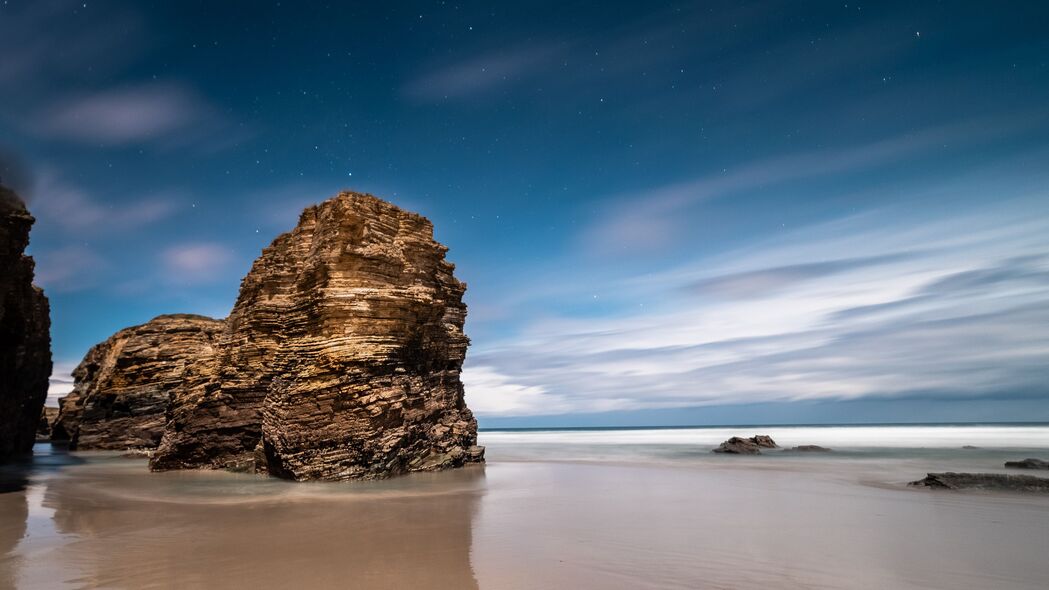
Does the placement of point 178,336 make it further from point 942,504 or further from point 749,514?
point 942,504

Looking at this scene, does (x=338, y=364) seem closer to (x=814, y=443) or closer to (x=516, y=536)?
(x=516, y=536)

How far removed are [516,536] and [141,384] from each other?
125 ft

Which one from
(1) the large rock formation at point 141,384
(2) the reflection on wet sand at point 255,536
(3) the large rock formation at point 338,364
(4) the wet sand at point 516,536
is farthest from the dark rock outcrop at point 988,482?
(1) the large rock formation at point 141,384

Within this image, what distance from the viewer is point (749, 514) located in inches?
454

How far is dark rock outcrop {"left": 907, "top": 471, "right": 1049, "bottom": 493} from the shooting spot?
1527 centimetres

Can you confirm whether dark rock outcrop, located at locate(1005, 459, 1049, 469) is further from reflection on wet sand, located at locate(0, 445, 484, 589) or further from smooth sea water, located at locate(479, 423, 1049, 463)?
reflection on wet sand, located at locate(0, 445, 484, 589)

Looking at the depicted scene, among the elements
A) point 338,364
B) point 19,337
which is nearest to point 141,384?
point 19,337

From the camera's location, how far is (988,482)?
15.9m

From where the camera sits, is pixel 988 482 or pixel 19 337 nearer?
pixel 988 482

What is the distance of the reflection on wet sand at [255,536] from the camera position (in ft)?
22.6

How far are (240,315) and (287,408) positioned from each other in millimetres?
7496

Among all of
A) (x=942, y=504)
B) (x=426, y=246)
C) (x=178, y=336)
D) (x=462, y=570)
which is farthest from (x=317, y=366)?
(x=178, y=336)

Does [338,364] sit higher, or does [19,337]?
[19,337]

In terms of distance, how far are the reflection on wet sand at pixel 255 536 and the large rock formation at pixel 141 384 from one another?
23.1 m
